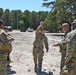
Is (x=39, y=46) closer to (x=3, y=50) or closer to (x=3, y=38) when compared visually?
(x=3, y=50)

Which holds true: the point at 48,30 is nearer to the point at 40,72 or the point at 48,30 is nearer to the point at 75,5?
the point at 75,5

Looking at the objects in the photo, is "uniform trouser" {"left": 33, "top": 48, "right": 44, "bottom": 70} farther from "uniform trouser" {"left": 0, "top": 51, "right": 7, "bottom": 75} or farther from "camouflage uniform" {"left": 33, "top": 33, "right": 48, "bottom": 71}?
"uniform trouser" {"left": 0, "top": 51, "right": 7, "bottom": 75}

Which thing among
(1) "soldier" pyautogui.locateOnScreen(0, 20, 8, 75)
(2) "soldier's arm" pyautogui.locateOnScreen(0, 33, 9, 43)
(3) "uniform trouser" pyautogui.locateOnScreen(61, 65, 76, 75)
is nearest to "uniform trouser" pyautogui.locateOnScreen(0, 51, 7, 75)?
(1) "soldier" pyautogui.locateOnScreen(0, 20, 8, 75)

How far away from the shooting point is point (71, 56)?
19.0ft

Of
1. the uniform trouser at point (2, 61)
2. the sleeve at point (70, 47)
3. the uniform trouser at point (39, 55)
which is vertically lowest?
the uniform trouser at point (39, 55)

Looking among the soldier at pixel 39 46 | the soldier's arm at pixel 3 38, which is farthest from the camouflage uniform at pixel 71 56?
the soldier at pixel 39 46

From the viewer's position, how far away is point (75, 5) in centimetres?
4884

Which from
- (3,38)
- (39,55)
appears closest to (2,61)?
(3,38)

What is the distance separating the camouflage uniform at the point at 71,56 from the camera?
5.74m

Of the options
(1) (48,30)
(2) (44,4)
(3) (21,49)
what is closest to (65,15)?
(1) (48,30)

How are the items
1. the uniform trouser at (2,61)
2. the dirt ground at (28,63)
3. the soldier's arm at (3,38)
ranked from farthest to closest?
1. the dirt ground at (28,63)
2. the uniform trouser at (2,61)
3. the soldier's arm at (3,38)

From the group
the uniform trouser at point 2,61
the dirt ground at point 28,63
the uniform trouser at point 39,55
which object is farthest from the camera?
the dirt ground at point 28,63

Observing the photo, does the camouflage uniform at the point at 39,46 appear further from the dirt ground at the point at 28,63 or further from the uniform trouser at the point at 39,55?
the dirt ground at the point at 28,63

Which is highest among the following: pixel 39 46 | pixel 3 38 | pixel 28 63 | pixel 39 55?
pixel 3 38
